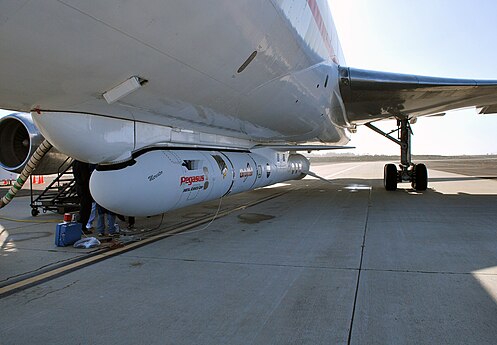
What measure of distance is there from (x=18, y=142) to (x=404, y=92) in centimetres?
817

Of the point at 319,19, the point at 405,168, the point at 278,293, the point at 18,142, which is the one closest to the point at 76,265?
the point at 278,293

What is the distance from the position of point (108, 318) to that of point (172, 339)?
0.60m

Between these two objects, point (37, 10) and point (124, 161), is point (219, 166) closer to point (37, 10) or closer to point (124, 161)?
point (124, 161)

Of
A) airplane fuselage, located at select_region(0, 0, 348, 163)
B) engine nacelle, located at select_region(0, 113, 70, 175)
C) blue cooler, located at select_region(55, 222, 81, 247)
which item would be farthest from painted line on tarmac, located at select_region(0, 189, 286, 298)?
engine nacelle, located at select_region(0, 113, 70, 175)

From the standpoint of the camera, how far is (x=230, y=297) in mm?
2951

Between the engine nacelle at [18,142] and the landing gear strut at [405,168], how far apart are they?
9541mm

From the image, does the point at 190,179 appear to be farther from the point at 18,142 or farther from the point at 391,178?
the point at 391,178

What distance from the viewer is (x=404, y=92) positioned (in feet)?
28.0

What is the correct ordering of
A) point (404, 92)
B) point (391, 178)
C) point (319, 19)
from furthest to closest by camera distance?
point (391, 178) < point (404, 92) < point (319, 19)

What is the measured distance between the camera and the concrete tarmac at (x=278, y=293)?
2.33 metres

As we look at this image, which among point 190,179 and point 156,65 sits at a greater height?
point 156,65

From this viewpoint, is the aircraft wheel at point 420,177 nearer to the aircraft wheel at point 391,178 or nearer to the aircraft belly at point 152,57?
the aircraft wheel at point 391,178

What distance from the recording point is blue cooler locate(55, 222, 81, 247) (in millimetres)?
4711

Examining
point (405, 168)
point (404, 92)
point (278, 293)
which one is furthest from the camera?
point (405, 168)
